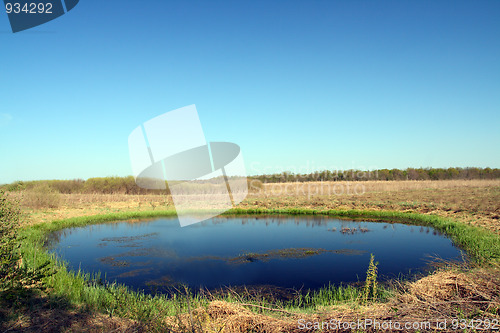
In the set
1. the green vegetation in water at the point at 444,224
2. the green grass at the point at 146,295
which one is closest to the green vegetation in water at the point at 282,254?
the green grass at the point at 146,295

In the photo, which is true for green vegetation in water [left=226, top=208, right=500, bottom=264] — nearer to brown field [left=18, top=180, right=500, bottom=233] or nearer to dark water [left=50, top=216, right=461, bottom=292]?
dark water [left=50, top=216, right=461, bottom=292]

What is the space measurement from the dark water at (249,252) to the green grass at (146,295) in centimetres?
88

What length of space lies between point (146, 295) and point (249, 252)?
6410mm

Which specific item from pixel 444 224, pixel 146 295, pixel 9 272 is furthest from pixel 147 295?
pixel 444 224

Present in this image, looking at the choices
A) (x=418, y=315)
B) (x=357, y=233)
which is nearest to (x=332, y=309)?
(x=418, y=315)

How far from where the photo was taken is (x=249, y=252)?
13664mm

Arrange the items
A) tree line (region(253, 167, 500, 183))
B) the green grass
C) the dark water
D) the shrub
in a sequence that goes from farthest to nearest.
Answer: tree line (region(253, 167, 500, 183)), the dark water, the green grass, the shrub

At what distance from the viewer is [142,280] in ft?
31.9

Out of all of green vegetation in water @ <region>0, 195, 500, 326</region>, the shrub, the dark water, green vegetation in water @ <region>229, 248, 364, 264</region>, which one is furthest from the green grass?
green vegetation in water @ <region>229, 248, 364, 264</region>

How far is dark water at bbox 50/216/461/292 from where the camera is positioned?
9992 mm

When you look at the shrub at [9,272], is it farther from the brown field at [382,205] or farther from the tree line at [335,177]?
the tree line at [335,177]

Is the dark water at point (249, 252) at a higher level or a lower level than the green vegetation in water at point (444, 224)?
lower

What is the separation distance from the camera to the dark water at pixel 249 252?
32.8ft

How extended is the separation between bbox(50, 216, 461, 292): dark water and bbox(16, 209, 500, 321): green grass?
880 mm
